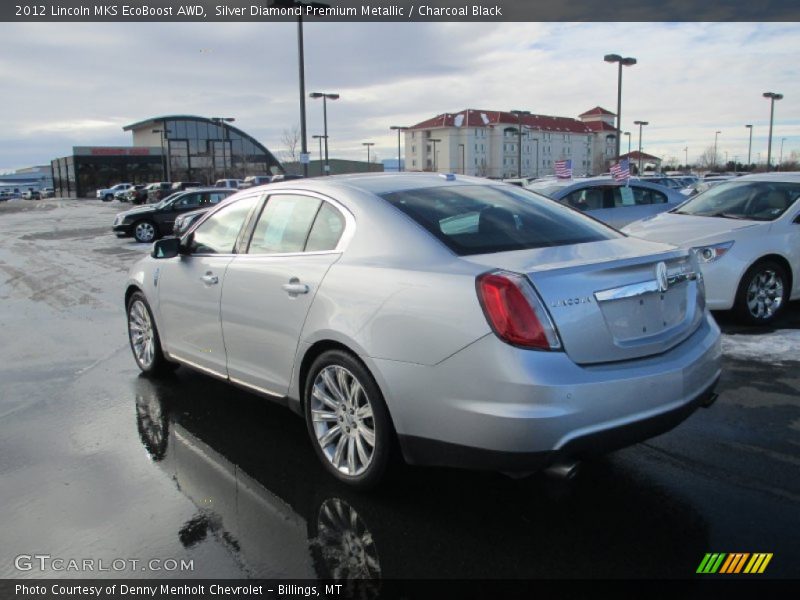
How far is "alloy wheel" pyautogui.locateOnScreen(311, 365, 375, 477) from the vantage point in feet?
11.4

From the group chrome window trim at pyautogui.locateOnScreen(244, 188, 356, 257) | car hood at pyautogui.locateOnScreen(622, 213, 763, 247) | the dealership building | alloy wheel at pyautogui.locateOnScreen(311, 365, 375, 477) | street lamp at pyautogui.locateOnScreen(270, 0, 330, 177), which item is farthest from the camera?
the dealership building

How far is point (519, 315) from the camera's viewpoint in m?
2.89

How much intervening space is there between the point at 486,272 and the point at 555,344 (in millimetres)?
433

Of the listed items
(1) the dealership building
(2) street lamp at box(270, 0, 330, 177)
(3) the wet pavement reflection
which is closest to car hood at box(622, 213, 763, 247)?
(3) the wet pavement reflection

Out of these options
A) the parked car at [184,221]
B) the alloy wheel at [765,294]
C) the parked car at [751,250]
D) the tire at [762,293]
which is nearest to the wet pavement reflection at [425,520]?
the parked car at [751,250]

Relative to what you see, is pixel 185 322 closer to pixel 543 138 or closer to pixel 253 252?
pixel 253 252

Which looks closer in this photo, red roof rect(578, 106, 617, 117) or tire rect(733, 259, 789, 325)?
tire rect(733, 259, 789, 325)

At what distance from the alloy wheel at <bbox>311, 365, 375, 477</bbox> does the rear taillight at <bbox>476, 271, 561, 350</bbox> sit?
846 millimetres

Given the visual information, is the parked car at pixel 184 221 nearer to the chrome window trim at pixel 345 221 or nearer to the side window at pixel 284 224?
the side window at pixel 284 224

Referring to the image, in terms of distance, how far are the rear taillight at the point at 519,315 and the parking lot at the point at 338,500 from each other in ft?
2.07

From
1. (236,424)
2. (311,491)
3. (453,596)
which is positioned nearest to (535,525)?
(453,596)

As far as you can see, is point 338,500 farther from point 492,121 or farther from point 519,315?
point 492,121

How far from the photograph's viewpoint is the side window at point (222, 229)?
464cm

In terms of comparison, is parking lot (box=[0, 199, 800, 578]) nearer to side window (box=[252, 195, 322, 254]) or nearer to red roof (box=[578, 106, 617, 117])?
side window (box=[252, 195, 322, 254])
